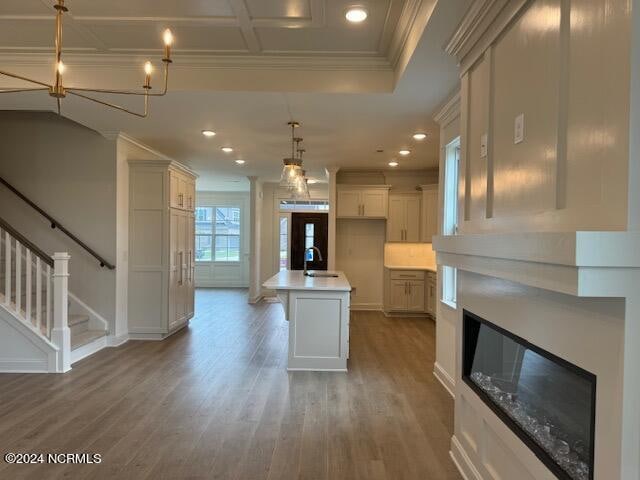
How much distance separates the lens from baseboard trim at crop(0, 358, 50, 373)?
4188mm

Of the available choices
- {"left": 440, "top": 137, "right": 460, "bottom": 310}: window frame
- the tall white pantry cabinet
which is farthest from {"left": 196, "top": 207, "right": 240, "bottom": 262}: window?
{"left": 440, "top": 137, "right": 460, "bottom": 310}: window frame

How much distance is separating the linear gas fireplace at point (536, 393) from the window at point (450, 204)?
1.61 metres

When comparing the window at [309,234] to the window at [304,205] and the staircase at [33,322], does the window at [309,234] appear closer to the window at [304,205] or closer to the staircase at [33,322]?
the window at [304,205]

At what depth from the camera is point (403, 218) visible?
776 cm

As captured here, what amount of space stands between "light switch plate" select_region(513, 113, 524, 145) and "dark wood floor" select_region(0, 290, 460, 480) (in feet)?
6.19

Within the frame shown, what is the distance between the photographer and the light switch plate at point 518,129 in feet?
5.98

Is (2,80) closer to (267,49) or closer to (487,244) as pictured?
(267,49)

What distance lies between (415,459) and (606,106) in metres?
Result: 2.25

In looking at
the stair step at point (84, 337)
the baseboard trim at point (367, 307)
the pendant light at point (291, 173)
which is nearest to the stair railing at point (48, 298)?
the stair step at point (84, 337)

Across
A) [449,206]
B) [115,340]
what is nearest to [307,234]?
[115,340]

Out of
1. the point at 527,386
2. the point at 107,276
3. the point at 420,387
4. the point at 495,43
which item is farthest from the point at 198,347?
the point at 495,43

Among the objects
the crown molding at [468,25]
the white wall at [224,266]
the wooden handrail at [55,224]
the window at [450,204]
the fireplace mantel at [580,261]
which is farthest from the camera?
the white wall at [224,266]

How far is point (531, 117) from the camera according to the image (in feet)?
5.74

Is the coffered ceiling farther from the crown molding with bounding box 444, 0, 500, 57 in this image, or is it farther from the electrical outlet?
the electrical outlet
